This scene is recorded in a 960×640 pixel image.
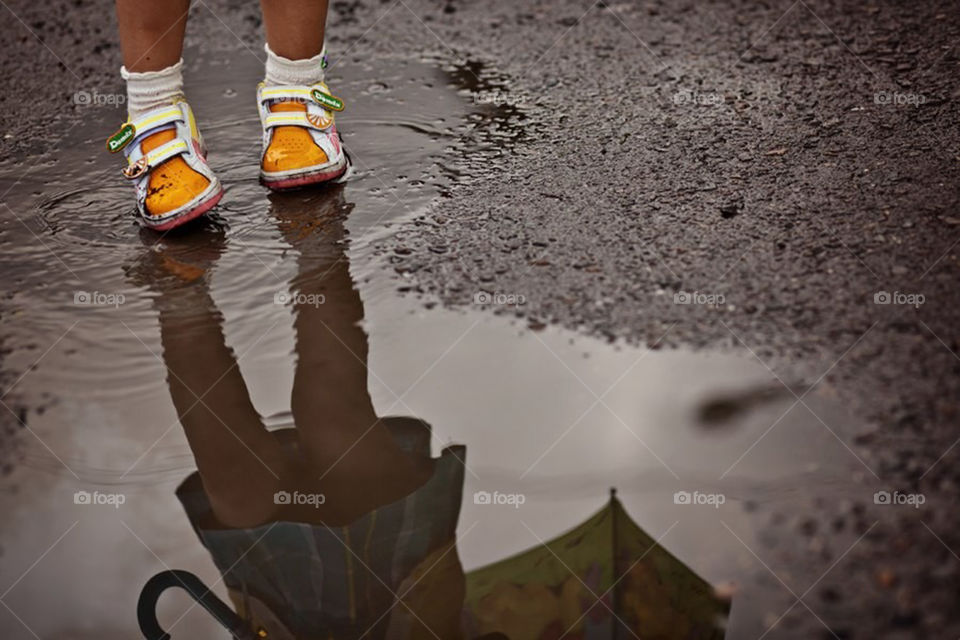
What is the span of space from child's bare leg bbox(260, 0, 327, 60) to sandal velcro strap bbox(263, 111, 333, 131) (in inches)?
5.3

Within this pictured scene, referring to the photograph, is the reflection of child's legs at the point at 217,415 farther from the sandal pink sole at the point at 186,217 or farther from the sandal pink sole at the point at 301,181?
the sandal pink sole at the point at 301,181

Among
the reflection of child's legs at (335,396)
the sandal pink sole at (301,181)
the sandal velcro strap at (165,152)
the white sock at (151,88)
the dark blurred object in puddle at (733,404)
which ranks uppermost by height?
the white sock at (151,88)

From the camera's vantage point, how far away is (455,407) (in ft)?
5.79

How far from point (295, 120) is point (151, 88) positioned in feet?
1.12

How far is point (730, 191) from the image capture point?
2281 mm

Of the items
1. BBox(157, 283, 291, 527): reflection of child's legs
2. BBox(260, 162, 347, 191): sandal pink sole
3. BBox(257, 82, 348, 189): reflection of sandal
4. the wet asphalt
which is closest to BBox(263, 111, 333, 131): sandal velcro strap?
BBox(257, 82, 348, 189): reflection of sandal

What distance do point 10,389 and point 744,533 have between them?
53.7 inches

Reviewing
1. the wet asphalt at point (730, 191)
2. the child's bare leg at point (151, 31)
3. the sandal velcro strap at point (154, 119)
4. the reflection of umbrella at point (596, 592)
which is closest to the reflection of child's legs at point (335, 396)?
the wet asphalt at point (730, 191)

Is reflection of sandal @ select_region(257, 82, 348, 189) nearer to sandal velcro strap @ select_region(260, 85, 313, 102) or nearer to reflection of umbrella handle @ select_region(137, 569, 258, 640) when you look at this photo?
sandal velcro strap @ select_region(260, 85, 313, 102)

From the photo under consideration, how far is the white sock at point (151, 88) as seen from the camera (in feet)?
7.45

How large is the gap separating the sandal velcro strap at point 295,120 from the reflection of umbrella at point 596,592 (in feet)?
4.32

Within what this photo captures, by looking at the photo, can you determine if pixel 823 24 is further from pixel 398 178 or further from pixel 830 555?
pixel 830 555

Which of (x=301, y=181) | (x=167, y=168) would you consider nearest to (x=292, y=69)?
(x=301, y=181)

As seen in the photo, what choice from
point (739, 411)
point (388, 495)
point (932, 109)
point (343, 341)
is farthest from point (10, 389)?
point (932, 109)
